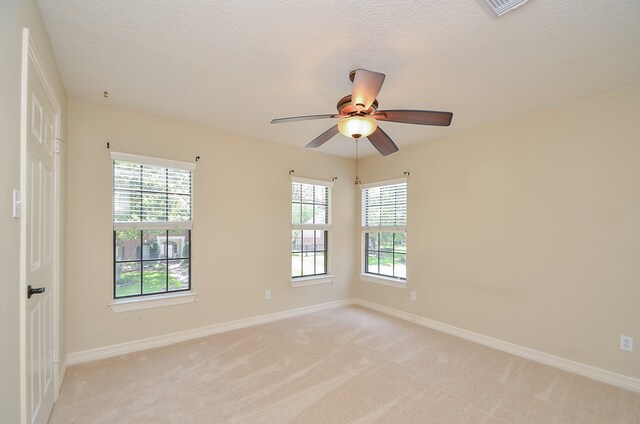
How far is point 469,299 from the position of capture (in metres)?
3.71

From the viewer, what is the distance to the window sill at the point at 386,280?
177 inches

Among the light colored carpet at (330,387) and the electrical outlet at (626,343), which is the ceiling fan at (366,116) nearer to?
the light colored carpet at (330,387)

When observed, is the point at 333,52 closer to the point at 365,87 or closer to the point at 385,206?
the point at 365,87

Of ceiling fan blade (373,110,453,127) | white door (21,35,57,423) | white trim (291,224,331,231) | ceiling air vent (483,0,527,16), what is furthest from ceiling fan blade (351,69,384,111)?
white trim (291,224,331,231)

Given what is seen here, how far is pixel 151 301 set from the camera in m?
3.31

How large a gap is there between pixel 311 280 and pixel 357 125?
10.0 ft

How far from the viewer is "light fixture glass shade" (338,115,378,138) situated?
7.20 ft

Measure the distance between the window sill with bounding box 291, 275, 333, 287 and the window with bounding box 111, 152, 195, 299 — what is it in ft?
5.07

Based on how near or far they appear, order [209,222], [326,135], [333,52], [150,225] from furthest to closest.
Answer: [209,222], [150,225], [326,135], [333,52]

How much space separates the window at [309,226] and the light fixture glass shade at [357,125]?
93.0 inches

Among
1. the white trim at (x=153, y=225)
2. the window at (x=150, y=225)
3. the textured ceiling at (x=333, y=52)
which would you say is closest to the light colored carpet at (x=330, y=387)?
the window at (x=150, y=225)

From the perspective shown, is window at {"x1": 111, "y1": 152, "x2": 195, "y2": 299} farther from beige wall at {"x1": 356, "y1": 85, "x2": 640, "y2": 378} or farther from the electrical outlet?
the electrical outlet

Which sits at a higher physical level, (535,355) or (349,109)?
(349,109)

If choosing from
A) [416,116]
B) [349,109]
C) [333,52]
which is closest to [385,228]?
[416,116]
